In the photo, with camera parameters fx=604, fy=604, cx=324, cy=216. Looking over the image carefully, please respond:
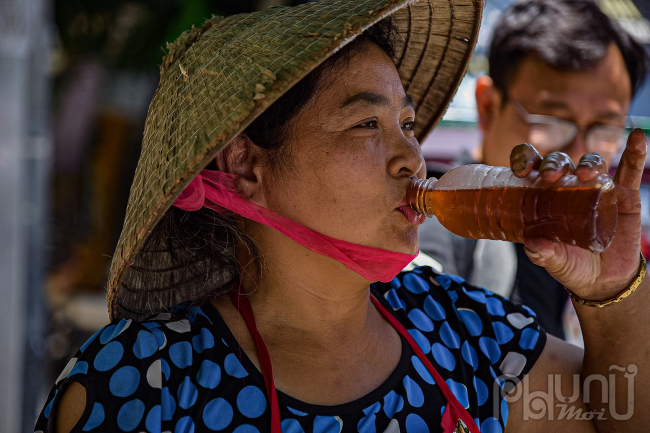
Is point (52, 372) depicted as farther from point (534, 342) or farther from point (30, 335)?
point (534, 342)

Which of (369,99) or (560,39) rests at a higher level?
(369,99)

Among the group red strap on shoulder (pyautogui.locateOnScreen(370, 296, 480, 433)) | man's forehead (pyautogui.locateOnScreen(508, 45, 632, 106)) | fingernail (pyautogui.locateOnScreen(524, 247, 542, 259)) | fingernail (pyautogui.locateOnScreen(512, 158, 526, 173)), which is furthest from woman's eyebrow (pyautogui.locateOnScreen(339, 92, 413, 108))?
man's forehead (pyautogui.locateOnScreen(508, 45, 632, 106))

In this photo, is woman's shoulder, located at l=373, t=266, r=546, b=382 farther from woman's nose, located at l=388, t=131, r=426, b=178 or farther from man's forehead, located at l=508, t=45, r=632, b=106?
man's forehead, located at l=508, t=45, r=632, b=106

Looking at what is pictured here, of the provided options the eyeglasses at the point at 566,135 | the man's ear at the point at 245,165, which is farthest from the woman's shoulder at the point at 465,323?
the eyeglasses at the point at 566,135

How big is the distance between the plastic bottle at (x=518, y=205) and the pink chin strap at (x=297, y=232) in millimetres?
168

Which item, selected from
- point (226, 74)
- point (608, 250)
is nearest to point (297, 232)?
point (226, 74)

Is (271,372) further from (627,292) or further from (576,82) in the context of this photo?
(576,82)

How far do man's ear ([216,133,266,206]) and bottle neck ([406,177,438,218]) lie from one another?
0.42 m

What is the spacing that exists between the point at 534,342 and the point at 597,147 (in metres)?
1.37

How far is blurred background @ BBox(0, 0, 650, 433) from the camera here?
3.06 meters

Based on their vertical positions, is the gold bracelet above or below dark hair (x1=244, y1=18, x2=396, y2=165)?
below

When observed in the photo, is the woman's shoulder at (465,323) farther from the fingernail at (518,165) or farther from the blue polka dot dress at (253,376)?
the fingernail at (518,165)

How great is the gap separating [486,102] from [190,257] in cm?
197

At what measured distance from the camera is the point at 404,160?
1.61 meters
